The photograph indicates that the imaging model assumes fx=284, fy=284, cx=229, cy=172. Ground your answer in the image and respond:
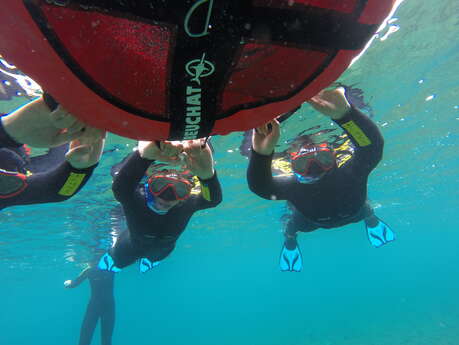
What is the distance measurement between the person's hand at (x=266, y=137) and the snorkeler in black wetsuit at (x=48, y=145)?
1.77 meters

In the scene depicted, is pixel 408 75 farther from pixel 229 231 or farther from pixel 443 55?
pixel 229 231

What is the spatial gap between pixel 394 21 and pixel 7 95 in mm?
10633

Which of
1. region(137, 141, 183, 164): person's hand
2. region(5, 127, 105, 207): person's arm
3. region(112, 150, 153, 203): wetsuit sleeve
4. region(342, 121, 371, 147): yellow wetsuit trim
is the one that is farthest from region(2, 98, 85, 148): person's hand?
region(342, 121, 371, 147): yellow wetsuit trim

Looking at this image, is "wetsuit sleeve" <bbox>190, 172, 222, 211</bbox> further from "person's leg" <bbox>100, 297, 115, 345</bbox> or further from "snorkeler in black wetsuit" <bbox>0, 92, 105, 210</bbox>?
"person's leg" <bbox>100, 297, 115, 345</bbox>

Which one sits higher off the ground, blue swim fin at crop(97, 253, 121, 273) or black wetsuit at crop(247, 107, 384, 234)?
black wetsuit at crop(247, 107, 384, 234)

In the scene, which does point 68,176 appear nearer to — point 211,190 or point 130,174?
point 130,174

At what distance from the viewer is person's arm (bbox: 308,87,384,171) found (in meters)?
3.60

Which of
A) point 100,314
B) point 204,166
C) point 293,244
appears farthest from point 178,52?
point 100,314

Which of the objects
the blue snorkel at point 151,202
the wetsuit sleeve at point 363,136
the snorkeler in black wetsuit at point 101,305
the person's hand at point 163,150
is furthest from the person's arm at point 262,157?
the snorkeler in black wetsuit at point 101,305

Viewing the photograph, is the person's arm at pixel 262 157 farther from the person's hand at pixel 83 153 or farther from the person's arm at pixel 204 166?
the person's hand at pixel 83 153

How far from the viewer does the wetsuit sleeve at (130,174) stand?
14.0 feet

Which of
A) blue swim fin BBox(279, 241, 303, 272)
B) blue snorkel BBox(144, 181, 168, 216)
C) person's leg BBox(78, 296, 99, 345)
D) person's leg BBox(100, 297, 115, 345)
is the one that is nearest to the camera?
blue snorkel BBox(144, 181, 168, 216)

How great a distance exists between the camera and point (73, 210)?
17688 millimetres

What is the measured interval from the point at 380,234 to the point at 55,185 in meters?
9.00
